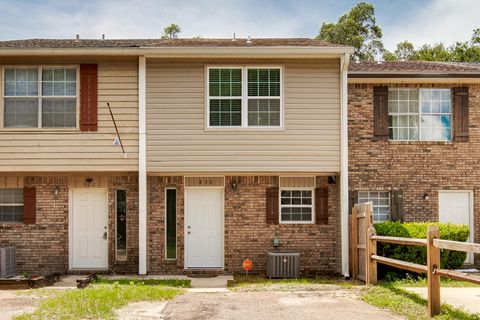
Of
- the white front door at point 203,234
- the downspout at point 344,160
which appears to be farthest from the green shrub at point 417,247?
the white front door at point 203,234

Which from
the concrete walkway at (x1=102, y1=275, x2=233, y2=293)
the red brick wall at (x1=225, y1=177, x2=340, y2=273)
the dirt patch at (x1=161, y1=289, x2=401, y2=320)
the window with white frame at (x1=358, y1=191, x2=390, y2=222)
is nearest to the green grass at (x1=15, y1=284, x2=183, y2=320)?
the dirt patch at (x1=161, y1=289, x2=401, y2=320)

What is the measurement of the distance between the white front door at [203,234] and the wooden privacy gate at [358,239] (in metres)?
3.24

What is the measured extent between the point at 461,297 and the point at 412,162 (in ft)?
18.3

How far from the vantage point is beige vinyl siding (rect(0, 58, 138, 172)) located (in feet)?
49.1

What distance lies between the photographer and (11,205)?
52.5 feet

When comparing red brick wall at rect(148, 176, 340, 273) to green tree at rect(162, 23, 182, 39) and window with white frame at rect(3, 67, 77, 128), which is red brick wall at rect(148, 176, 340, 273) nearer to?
window with white frame at rect(3, 67, 77, 128)

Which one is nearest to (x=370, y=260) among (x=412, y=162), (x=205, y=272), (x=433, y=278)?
(x=433, y=278)

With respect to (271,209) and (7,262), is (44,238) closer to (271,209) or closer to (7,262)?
(7,262)

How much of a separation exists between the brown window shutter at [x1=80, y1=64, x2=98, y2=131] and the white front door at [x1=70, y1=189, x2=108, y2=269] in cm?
189

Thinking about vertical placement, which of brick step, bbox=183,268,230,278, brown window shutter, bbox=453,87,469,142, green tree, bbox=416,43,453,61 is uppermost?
green tree, bbox=416,43,453,61

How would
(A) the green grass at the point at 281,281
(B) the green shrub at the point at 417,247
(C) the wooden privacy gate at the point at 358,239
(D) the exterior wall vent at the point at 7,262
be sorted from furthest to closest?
1. (D) the exterior wall vent at the point at 7,262
2. (B) the green shrub at the point at 417,247
3. (C) the wooden privacy gate at the point at 358,239
4. (A) the green grass at the point at 281,281

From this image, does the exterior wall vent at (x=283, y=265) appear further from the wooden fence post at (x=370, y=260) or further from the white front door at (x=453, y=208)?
the white front door at (x=453, y=208)

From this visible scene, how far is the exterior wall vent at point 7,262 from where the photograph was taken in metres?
14.8

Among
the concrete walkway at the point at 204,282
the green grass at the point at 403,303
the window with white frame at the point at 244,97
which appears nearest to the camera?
the green grass at the point at 403,303
